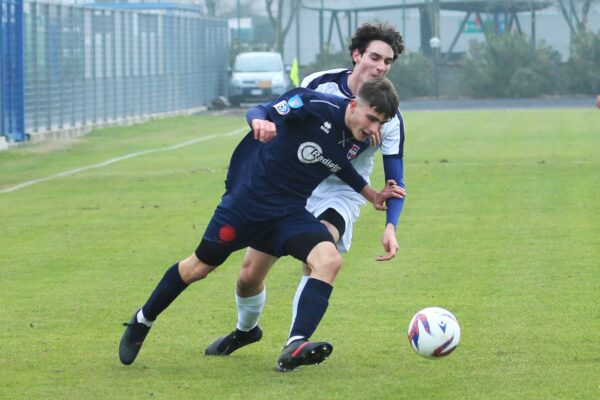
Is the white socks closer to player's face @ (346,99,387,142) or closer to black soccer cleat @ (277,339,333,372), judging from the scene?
black soccer cleat @ (277,339,333,372)

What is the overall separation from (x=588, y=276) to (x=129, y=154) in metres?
14.9

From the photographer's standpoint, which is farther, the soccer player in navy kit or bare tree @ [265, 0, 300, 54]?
bare tree @ [265, 0, 300, 54]

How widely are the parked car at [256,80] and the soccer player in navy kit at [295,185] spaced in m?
39.0

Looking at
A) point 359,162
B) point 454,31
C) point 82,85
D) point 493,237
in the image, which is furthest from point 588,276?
point 454,31

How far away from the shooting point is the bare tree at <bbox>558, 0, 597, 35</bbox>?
55.0 metres

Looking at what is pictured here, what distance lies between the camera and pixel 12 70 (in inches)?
1046

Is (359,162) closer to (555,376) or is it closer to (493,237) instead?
(555,376)

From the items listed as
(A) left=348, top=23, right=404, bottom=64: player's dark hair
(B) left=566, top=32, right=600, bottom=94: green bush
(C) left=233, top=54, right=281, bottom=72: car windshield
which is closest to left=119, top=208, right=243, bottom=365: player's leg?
(A) left=348, top=23, right=404, bottom=64: player's dark hair

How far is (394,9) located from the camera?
5791 cm

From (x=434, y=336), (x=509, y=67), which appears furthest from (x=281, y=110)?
(x=509, y=67)

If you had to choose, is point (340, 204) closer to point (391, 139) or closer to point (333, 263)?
point (391, 139)

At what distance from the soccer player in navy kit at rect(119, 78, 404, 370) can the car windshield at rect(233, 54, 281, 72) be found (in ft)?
133

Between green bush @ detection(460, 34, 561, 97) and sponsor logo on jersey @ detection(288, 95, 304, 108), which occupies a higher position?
green bush @ detection(460, 34, 561, 97)

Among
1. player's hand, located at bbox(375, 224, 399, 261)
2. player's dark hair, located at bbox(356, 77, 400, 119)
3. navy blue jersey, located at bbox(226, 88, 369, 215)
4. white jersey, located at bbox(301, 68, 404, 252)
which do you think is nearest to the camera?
player's dark hair, located at bbox(356, 77, 400, 119)
